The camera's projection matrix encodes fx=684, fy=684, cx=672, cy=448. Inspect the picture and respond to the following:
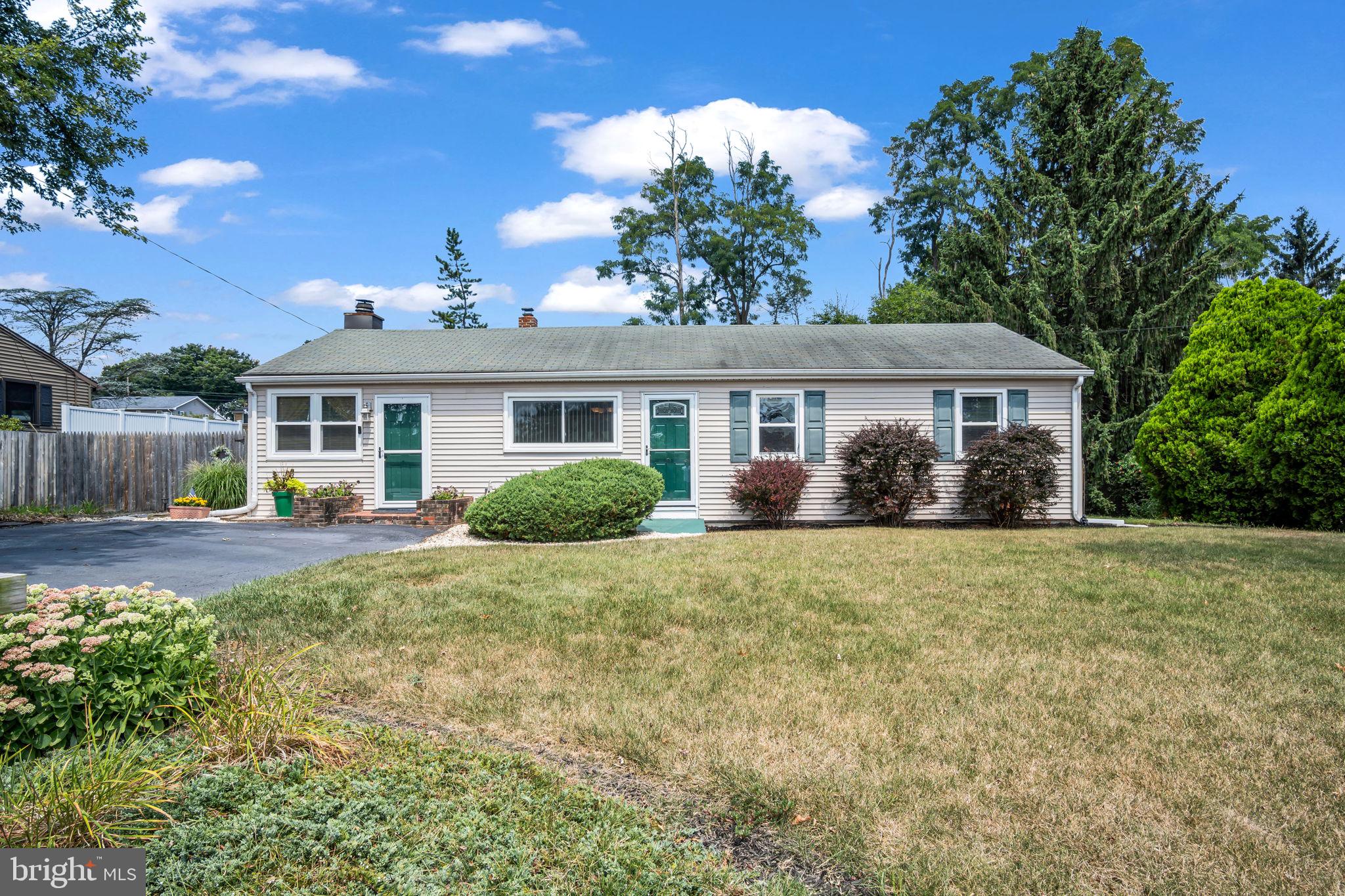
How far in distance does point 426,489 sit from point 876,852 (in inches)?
454

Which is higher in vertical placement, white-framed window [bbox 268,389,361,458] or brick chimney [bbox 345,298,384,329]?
brick chimney [bbox 345,298,384,329]

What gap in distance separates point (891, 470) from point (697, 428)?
3.45 metres

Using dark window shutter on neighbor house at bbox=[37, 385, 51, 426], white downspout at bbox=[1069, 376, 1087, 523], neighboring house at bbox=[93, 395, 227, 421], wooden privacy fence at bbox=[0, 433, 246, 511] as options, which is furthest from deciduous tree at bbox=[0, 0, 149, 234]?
neighboring house at bbox=[93, 395, 227, 421]

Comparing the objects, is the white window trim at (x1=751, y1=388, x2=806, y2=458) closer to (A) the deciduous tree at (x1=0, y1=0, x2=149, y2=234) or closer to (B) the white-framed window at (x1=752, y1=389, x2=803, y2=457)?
(B) the white-framed window at (x1=752, y1=389, x2=803, y2=457)

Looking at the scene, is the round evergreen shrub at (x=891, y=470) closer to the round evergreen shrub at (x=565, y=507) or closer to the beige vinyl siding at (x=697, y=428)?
the beige vinyl siding at (x=697, y=428)

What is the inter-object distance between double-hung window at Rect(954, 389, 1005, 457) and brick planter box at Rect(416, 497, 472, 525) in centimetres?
890

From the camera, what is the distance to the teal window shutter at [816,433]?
12.4m

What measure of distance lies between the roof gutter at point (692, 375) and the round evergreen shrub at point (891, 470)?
0.98 metres

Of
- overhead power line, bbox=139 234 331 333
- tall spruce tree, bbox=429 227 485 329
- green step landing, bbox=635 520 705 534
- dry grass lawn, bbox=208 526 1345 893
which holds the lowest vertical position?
dry grass lawn, bbox=208 526 1345 893

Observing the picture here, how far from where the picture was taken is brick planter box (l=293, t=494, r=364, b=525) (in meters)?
11.7

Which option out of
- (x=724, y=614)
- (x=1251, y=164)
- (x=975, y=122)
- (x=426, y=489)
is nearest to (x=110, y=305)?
(x=426, y=489)

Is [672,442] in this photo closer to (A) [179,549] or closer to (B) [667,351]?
(B) [667,351]

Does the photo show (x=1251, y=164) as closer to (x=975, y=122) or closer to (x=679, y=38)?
(x=975, y=122)

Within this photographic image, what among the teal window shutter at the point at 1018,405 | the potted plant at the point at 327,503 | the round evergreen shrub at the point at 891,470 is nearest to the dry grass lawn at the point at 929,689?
the round evergreen shrub at the point at 891,470
